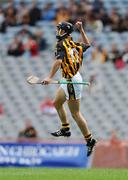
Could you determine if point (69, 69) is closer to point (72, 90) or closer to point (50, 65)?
point (72, 90)

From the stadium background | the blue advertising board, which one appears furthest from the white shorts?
the stadium background

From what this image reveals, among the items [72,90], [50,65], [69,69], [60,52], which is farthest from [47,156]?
[60,52]

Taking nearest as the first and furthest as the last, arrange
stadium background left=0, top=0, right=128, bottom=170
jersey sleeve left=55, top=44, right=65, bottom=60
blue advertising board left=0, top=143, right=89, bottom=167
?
jersey sleeve left=55, top=44, right=65, bottom=60, blue advertising board left=0, top=143, right=89, bottom=167, stadium background left=0, top=0, right=128, bottom=170

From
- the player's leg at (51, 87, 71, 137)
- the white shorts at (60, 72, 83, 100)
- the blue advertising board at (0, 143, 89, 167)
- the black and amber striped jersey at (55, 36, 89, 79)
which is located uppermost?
the black and amber striped jersey at (55, 36, 89, 79)

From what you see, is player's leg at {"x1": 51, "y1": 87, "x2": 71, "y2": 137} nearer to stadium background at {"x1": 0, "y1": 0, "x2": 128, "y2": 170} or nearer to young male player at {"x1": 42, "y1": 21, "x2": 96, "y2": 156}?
young male player at {"x1": 42, "y1": 21, "x2": 96, "y2": 156}

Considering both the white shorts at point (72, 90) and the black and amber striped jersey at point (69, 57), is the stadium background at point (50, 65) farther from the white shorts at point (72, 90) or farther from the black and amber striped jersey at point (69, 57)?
the black and amber striped jersey at point (69, 57)

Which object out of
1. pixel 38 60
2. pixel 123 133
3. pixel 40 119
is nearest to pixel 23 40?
pixel 38 60

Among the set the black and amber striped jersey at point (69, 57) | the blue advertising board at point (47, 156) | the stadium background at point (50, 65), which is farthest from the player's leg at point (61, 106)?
the stadium background at point (50, 65)

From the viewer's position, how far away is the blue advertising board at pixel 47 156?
23.5 meters

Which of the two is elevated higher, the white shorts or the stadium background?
the white shorts

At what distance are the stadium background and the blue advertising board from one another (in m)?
0.65

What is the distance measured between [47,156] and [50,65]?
15.4 ft

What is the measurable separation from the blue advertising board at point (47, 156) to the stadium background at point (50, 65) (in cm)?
65

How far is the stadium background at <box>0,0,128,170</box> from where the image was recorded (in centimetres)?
2616
